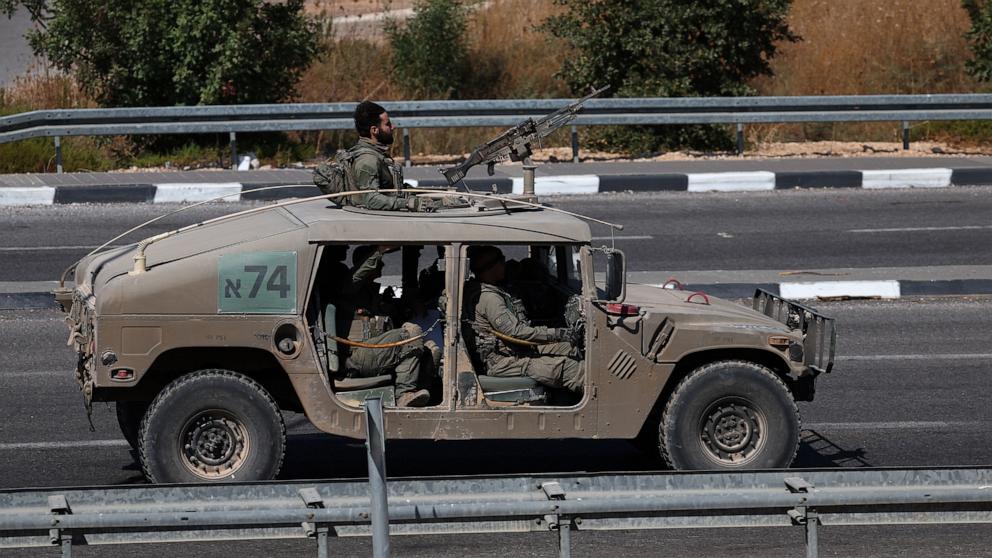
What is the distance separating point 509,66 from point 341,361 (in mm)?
19548

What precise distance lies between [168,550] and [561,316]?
2.53m

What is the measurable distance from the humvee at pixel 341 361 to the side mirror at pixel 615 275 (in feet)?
0.03

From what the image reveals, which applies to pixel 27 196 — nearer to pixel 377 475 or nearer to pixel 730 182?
pixel 730 182

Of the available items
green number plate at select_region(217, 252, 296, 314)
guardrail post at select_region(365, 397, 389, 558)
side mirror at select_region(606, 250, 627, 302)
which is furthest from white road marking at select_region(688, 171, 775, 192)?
guardrail post at select_region(365, 397, 389, 558)

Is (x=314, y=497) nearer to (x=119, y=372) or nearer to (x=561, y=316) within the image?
(x=119, y=372)

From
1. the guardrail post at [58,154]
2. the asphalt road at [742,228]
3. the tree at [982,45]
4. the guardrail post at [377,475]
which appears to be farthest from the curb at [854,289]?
the tree at [982,45]

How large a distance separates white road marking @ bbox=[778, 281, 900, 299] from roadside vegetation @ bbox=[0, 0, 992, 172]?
8605 millimetres

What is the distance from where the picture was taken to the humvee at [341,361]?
21.5ft

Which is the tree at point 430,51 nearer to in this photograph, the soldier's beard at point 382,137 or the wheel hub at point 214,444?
the soldier's beard at point 382,137

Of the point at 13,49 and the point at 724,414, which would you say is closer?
the point at 724,414

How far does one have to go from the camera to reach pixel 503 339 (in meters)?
6.92

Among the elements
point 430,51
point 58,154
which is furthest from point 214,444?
point 430,51

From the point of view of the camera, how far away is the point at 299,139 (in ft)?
68.3

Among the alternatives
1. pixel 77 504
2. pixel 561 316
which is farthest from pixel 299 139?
pixel 77 504
